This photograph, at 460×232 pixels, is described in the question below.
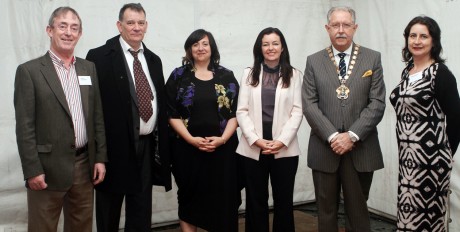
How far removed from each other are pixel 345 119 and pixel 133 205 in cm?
151

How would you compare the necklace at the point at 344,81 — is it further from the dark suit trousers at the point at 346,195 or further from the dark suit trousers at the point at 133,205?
the dark suit trousers at the point at 133,205

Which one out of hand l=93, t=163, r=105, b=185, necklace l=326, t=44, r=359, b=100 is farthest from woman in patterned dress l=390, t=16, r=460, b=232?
hand l=93, t=163, r=105, b=185

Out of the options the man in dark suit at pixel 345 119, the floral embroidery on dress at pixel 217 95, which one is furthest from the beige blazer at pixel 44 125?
the man in dark suit at pixel 345 119

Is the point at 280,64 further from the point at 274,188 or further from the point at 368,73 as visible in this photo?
the point at 274,188

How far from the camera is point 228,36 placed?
422cm

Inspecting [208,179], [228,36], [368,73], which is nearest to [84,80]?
[208,179]

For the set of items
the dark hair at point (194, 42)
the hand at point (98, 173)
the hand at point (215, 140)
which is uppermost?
the dark hair at point (194, 42)

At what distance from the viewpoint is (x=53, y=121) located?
242 cm

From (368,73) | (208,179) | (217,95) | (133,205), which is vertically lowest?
(133,205)

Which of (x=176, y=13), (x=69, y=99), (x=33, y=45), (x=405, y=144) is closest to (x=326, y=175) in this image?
(x=405, y=144)

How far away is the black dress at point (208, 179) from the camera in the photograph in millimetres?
3051

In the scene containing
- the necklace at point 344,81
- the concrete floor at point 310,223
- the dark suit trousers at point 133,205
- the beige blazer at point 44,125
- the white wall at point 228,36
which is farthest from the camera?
the concrete floor at point 310,223

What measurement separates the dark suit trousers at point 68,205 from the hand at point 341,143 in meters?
1.50

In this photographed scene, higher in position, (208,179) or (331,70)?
(331,70)
